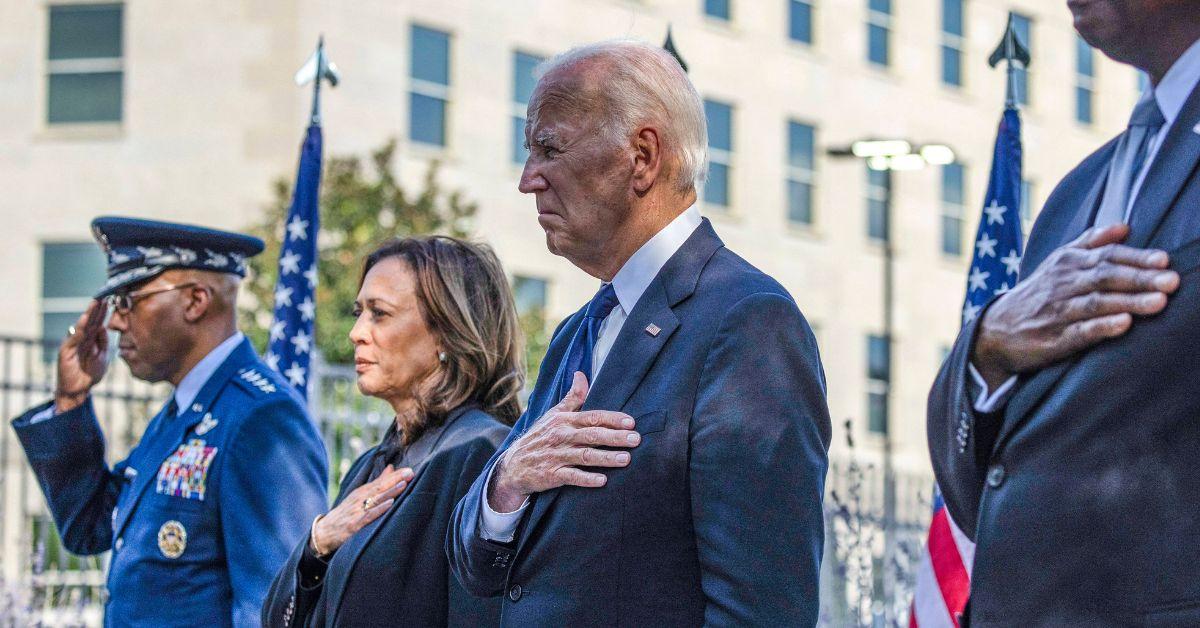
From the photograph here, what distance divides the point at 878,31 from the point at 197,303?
27039 mm

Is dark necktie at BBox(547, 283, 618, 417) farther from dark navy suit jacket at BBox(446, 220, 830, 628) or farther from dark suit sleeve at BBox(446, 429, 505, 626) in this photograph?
dark suit sleeve at BBox(446, 429, 505, 626)

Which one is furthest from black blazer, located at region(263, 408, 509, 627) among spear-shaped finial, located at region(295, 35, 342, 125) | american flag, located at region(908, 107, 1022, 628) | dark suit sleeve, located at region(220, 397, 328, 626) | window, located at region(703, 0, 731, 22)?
window, located at region(703, 0, 731, 22)

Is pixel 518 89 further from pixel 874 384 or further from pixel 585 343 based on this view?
pixel 585 343

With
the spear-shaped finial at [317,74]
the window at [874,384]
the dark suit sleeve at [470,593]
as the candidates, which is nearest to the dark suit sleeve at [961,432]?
the dark suit sleeve at [470,593]

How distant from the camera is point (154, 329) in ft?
17.3

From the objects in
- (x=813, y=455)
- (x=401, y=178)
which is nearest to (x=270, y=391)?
(x=813, y=455)

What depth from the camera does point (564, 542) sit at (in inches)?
122

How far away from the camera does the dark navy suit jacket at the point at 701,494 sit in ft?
9.73

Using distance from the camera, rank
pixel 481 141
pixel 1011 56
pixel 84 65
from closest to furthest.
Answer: pixel 1011 56 < pixel 84 65 < pixel 481 141

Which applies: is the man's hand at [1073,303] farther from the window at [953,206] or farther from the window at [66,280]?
the window at [953,206]

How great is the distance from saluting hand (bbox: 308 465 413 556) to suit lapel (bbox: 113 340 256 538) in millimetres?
827

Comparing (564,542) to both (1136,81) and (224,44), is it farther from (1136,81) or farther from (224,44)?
(1136,81)

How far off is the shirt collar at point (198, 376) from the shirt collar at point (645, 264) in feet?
6.98

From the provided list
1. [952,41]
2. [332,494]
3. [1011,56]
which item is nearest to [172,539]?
[1011,56]
